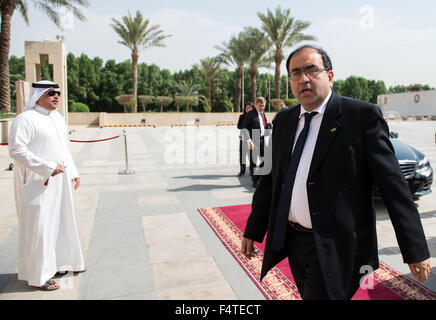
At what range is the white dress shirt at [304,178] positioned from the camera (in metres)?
1.93

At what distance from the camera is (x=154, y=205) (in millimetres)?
6270

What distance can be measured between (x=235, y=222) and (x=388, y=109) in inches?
2452

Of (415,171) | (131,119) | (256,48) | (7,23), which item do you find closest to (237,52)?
(256,48)

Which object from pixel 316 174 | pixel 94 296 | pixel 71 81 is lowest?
pixel 94 296

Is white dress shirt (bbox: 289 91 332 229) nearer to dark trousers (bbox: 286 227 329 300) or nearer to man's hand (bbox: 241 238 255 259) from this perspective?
dark trousers (bbox: 286 227 329 300)

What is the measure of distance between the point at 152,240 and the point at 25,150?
2.00 metres

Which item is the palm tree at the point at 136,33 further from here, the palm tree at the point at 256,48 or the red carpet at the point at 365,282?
the red carpet at the point at 365,282

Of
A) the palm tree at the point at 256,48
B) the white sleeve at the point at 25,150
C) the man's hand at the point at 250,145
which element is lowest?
the man's hand at the point at 250,145

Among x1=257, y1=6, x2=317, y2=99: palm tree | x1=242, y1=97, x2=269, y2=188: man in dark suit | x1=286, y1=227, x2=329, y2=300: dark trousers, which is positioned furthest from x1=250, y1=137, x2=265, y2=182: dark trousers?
x1=257, y1=6, x2=317, y2=99: palm tree

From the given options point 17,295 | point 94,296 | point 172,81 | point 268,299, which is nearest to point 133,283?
point 94,296

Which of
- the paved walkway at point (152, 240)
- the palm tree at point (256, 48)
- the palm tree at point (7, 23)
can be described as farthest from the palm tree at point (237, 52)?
the paved walkway at point (152, 240)

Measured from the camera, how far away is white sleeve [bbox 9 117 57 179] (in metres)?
3.14

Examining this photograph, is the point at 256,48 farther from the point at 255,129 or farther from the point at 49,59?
the point at 255,129

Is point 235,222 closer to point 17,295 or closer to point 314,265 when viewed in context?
point 17,295
